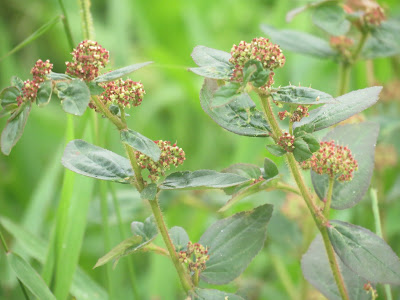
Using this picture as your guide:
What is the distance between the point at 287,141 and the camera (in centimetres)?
85

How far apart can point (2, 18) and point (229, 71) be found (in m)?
2.64

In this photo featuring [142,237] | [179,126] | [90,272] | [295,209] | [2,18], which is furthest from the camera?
[2,18]

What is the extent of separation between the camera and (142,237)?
94cm

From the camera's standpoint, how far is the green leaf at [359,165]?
39.4 inches

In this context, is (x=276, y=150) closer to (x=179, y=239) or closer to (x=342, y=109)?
(x=342, y=109)

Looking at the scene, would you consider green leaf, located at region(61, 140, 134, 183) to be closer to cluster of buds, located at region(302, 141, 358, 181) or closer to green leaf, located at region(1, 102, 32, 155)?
green leaf, located at region(1, 102, 32, 155)

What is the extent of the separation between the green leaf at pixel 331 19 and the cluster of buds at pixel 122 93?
0.67m

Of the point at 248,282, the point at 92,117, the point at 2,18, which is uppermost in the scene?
the point at 2,18

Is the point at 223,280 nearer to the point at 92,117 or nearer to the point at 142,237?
the point at 142,237

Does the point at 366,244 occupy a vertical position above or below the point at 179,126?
below

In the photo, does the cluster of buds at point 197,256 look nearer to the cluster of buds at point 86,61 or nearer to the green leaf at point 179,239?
the green leaf at point 179,239

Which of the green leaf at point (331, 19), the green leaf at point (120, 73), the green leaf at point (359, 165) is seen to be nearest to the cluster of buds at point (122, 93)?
the green leaf at point (120, 73)

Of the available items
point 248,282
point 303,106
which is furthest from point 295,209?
point 303,106

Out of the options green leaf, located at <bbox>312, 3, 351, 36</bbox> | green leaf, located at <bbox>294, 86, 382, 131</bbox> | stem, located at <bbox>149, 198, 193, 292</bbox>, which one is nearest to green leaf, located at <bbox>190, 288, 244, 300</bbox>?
stem, located at <bbox>149, 198, 193, 292</bbox>
